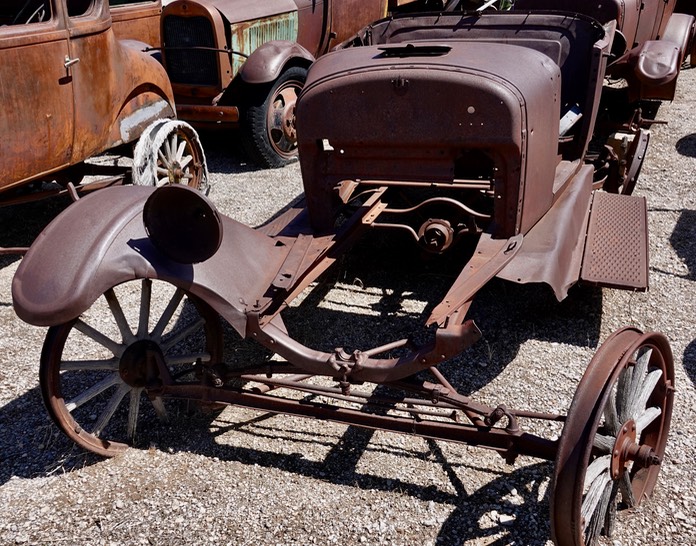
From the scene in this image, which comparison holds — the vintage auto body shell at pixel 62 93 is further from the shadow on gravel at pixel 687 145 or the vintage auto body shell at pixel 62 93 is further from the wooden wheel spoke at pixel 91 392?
the shadow on gravel at pixel 687 145

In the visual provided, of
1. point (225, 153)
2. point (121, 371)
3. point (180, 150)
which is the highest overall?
point (180, 150)

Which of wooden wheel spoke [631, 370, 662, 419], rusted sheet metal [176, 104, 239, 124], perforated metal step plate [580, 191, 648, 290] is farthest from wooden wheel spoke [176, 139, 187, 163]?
wooden wheel spoke [631, 370, 662, 419]

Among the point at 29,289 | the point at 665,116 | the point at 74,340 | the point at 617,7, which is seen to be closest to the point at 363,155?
the point at 29,289

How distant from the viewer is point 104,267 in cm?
249

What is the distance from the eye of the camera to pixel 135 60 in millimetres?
5145

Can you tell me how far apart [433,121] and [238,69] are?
397 cm

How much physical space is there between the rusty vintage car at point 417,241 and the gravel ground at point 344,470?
0.15m

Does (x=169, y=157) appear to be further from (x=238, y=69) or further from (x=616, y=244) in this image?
(x=616, y=244)

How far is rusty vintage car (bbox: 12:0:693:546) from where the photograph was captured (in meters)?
2.44

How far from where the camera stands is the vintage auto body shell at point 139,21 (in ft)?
20.9

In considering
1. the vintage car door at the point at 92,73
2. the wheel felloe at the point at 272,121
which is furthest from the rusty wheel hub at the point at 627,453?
the wheel felloe at the point at 272,121

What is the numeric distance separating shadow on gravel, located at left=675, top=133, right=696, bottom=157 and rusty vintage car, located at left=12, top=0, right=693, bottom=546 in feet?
8.82

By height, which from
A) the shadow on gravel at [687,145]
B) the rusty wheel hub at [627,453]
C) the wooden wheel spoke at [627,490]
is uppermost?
the rusty wheel hub at [627,453]

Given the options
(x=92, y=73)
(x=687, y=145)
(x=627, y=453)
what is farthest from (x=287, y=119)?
(x=627, y=453)
